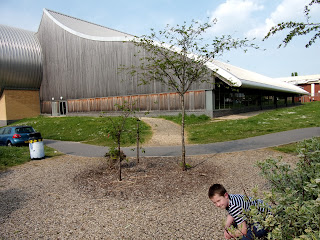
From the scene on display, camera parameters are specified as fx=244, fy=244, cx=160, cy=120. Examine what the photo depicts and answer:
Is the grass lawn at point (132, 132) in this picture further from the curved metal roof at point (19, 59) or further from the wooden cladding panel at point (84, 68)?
the curved metal roof at point (19, 59)

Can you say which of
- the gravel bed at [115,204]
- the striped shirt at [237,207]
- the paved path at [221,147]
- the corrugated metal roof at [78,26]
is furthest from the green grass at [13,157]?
the corrugated metal roof at [78,26]

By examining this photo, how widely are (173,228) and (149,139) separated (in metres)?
10.4

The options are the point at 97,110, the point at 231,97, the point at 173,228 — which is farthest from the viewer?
the point at 97,110

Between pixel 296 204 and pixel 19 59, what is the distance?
134 feet

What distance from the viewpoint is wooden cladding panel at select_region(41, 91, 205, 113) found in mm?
23719

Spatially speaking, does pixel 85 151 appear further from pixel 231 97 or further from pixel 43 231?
pixel 231 97

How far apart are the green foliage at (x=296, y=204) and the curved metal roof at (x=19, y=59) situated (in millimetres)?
39219

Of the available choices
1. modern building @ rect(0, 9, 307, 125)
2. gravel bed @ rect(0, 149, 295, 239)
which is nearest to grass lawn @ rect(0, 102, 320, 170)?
gravel bed @ rect(0, 149, 295, 239)

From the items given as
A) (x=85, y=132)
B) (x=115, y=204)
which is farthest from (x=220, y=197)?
(x=85, y=132)

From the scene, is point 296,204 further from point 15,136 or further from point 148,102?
point 148,102

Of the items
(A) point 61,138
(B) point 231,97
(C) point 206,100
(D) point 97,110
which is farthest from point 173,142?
(D) point 97,110

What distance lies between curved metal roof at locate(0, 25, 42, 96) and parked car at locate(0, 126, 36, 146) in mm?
23830

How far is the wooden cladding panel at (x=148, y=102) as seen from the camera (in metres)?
23.7

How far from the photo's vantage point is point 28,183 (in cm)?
720
